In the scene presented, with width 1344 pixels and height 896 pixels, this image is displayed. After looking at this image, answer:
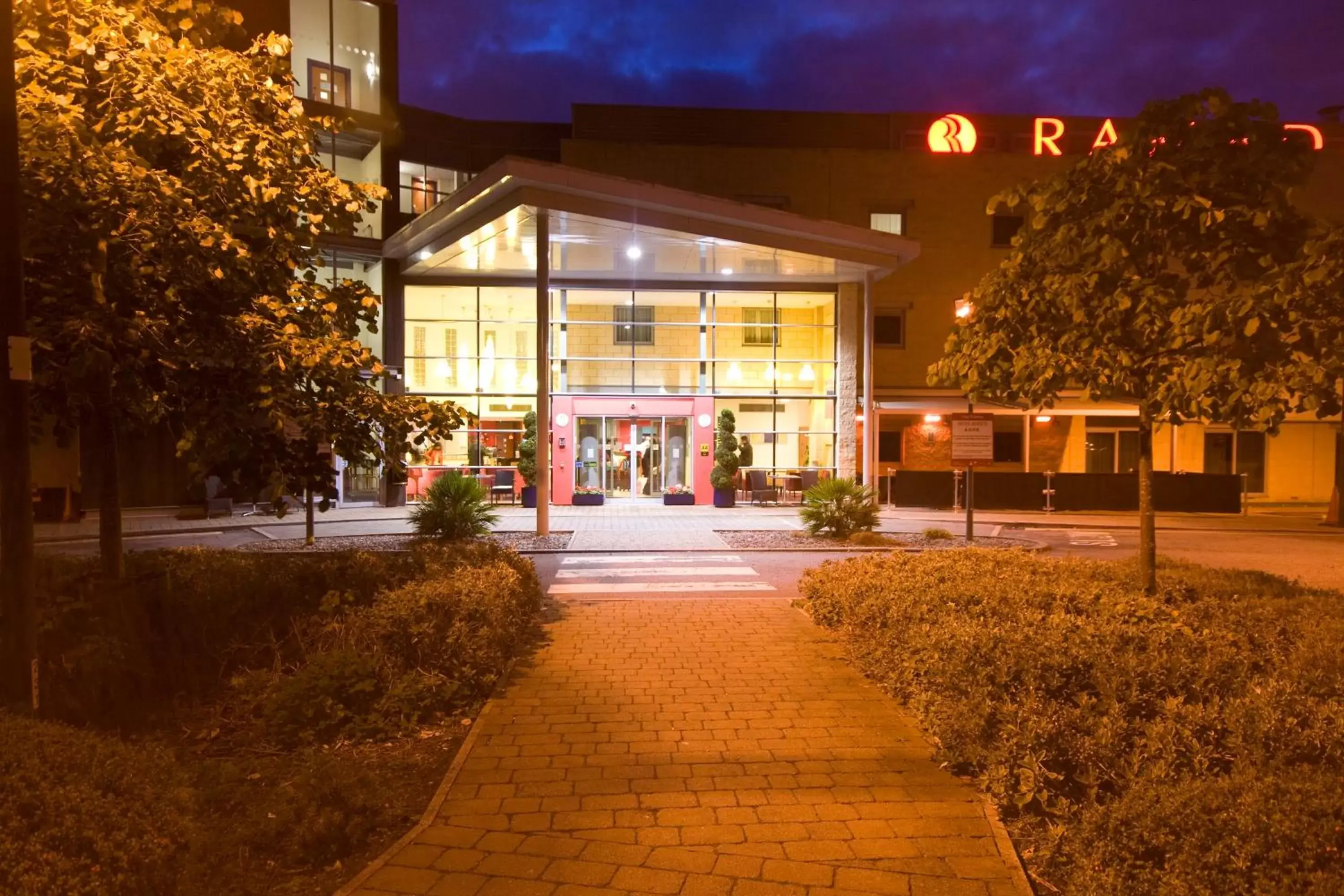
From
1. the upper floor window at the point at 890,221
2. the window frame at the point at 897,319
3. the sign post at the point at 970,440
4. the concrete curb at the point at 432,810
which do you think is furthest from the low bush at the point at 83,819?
the upper floor window at the point at 890,221

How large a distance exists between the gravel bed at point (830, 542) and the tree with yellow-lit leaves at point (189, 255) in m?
8.63

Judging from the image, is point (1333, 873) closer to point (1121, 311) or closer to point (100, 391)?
point (1121, 311)

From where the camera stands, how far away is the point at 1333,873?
A: 2918 mm

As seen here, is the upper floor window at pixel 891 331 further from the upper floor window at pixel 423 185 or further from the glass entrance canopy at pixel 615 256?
the upper floor window at pixel 423 185

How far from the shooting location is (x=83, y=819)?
3.06 meters

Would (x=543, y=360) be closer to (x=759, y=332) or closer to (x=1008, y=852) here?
(x=759, y=332)

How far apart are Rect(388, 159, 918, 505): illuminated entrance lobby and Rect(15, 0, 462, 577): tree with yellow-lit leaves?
15.6 meters

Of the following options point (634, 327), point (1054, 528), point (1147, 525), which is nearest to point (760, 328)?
point (634, 327)

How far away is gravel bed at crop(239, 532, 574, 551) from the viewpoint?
14.0 meters

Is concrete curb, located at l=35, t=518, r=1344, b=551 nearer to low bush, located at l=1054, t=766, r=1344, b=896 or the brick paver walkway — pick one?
the brick paver walkway

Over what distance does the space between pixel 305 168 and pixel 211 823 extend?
5.08 metres

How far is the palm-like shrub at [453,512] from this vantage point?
42.2 ft

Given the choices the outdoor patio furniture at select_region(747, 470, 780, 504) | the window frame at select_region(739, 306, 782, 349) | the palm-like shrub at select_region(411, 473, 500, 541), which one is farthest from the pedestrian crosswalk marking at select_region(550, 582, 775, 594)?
the window frame at select_region(739, 306, 782, 349)

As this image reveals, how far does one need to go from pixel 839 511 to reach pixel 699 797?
11.9 meters
